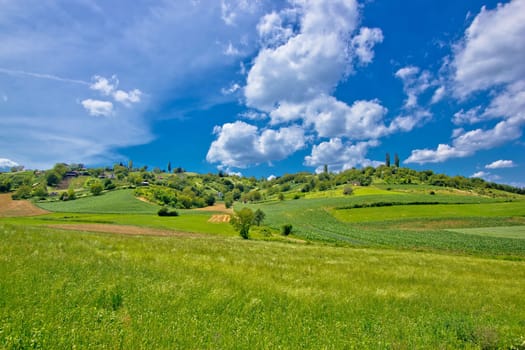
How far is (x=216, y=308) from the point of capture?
20.0ft

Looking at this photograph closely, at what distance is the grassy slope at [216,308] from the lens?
15.0ft

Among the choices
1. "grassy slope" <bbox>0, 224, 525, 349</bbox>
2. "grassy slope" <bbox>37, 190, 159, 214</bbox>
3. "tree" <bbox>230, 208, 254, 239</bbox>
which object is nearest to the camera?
"grassy slope" <bbox>0, 224, 525, 349</bbox>

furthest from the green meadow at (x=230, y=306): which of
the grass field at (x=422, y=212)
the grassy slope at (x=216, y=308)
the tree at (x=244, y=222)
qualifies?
the grass field at (x=422, y=212)

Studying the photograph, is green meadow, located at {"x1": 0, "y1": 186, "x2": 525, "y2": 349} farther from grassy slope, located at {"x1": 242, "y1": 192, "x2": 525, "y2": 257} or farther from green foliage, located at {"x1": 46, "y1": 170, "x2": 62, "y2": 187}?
green foliage, located at {"x1": 46, "y1": 170, "x2": 62, "y2": 187}

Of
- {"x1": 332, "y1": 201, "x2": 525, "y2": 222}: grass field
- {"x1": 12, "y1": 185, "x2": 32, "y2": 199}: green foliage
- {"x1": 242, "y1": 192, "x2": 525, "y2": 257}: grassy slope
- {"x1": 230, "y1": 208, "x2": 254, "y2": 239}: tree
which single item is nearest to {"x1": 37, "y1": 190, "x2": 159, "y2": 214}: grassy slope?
{"x1": 12, "y1": 185, "x2": 32, "y2": 199}: green foliage

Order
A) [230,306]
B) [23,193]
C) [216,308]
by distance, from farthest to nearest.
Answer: [23,193], [230,306], [216,308]

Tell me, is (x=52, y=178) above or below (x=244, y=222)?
above

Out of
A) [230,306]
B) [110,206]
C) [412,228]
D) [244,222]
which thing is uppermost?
[110,206]

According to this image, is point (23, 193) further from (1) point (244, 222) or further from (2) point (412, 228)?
(2) point (412, 228)

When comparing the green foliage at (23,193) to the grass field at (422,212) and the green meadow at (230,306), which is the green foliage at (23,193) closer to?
the grass field at (422,212)

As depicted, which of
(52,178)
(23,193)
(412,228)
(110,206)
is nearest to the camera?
(412,228)

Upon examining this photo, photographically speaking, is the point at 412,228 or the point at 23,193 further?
the point at 23,193

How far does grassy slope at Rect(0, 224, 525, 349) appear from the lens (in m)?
4.58

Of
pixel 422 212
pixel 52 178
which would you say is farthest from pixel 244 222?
pixel 52 178
